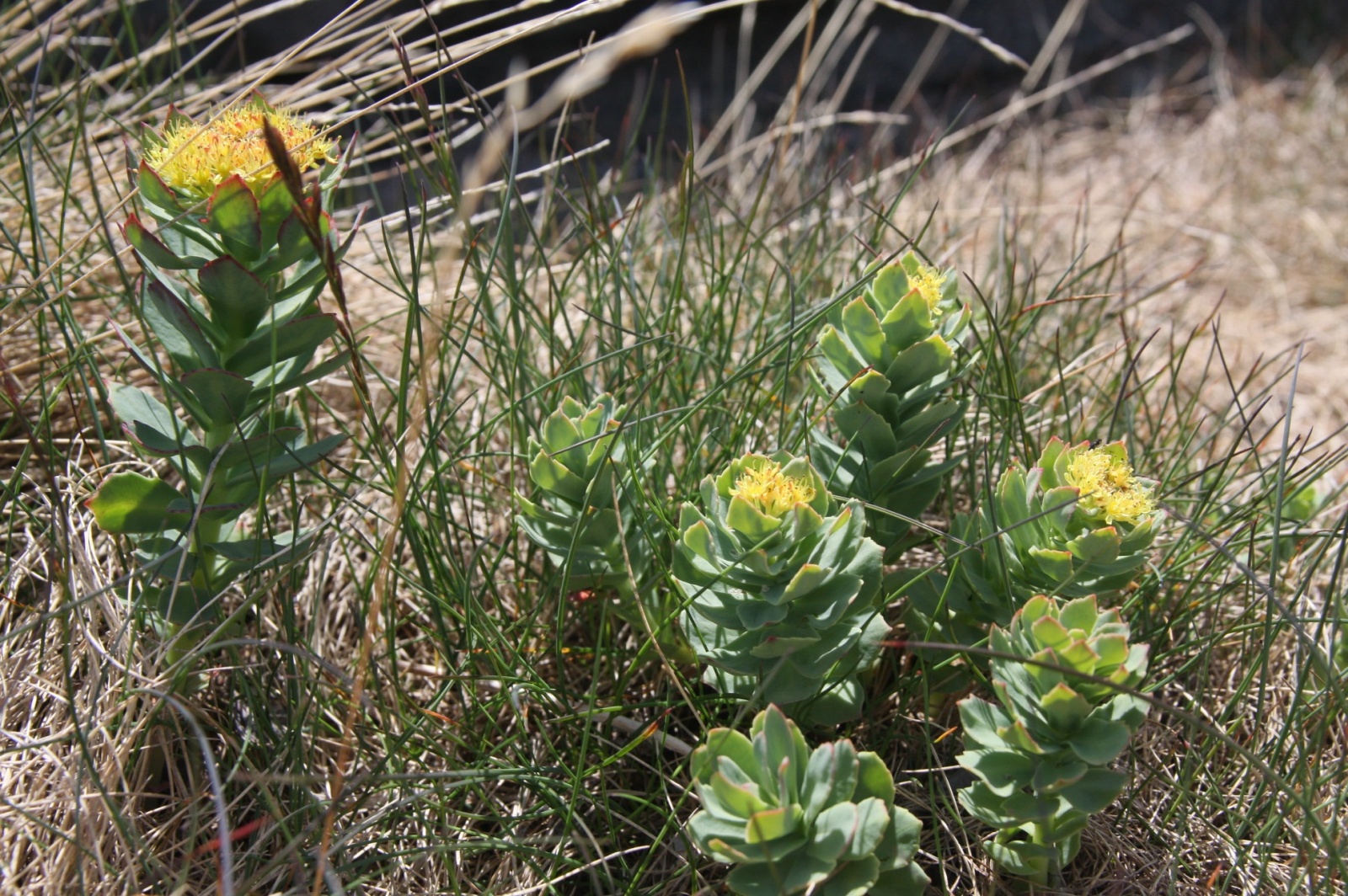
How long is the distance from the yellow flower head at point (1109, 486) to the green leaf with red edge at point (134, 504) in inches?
39.4

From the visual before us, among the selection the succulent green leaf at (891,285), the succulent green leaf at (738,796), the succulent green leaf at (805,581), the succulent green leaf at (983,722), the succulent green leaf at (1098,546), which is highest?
the succulent green leaf at (891,285)

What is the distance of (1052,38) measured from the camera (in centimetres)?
343

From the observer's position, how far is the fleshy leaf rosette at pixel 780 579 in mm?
1034

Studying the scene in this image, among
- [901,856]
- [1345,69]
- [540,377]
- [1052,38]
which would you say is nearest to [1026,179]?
[1052,38]

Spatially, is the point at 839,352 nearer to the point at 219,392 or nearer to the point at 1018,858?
the point at 1018,858

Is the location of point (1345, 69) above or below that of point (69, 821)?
below

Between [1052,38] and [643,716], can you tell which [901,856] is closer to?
[643,716]

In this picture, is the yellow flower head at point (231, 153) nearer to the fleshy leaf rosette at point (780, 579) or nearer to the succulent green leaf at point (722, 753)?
the fleshy leaf rosette at point (780, 579)

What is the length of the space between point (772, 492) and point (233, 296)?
61cm

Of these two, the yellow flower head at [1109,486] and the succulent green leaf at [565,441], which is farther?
the succulent green leaf at [565,441]

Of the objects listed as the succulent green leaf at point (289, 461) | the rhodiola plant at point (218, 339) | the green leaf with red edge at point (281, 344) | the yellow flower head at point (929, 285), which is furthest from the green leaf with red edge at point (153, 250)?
the yellow flower head at point (929, 285)

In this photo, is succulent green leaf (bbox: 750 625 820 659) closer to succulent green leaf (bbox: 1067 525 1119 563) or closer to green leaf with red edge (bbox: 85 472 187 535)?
succulent green leaf (bbox: 1067 525 1119 563)

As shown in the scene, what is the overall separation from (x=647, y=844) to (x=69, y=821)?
66 centimetres

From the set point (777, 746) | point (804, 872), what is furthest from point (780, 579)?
point (804, 872)
